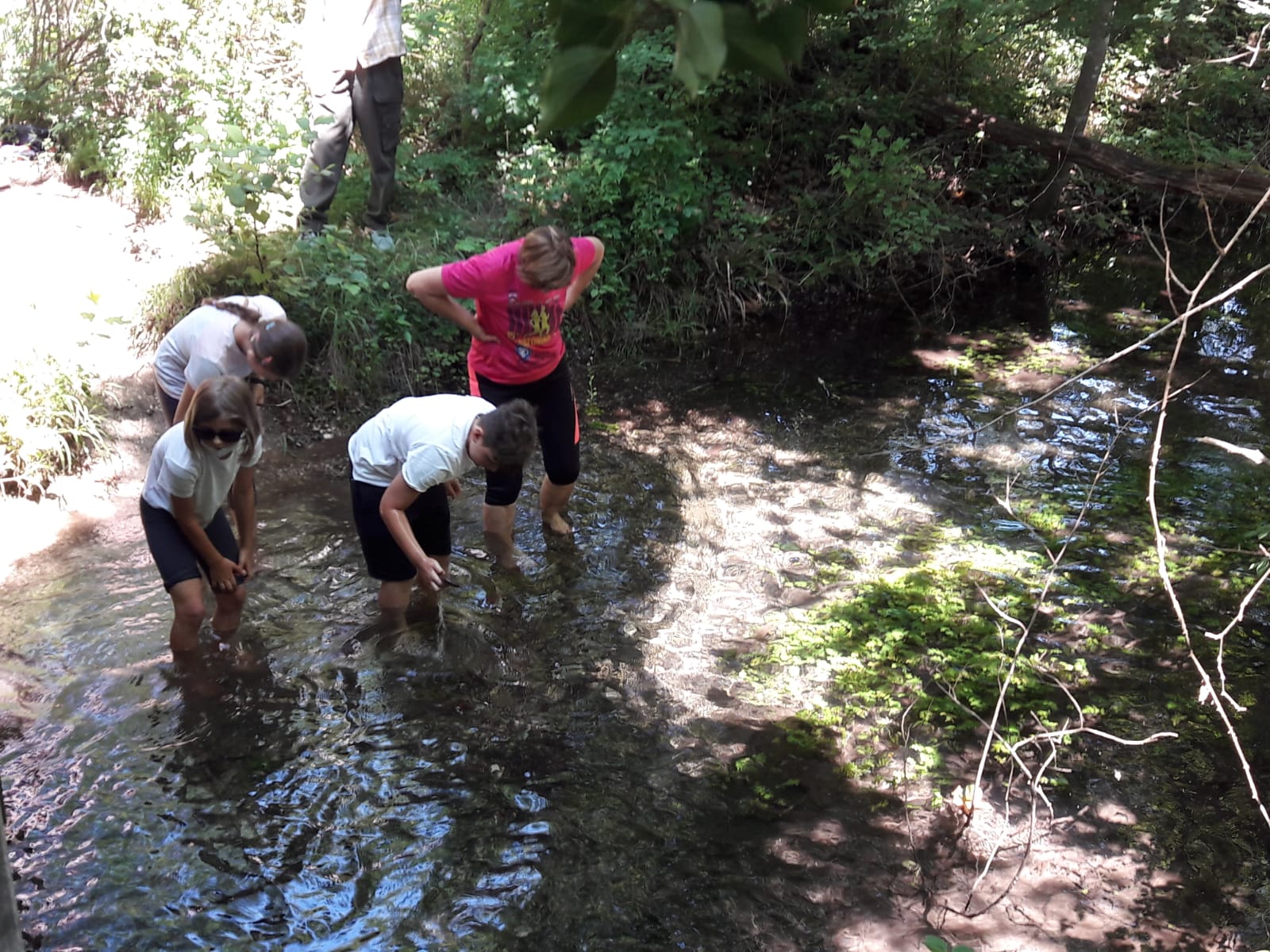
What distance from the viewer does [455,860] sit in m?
3.46

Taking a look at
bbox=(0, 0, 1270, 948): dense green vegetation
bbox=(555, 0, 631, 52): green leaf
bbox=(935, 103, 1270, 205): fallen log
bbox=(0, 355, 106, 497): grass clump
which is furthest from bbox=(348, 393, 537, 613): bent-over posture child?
bbox=(935, 103, 1270, 205): fallen log

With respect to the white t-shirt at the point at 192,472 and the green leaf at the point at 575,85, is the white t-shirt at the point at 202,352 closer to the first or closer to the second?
the white t-shirt at the point at 192,472

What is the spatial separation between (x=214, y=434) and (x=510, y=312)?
1.60 m

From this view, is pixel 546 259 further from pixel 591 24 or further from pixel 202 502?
pixel 591 24

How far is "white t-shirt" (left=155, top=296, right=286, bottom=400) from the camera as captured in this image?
4.05m

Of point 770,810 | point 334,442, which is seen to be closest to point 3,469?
point 334,442

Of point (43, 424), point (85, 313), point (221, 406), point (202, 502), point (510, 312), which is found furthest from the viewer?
point (85, 313)

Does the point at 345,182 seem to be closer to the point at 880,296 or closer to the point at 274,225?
the point at 274,225

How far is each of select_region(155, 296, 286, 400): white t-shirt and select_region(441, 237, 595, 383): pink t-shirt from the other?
3.28ft

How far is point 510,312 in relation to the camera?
467cm

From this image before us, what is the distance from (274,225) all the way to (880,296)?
5449 millimetres

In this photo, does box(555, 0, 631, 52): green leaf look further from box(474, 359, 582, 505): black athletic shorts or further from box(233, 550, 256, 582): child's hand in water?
box(474, 359, 582, 505): black athletic shorts

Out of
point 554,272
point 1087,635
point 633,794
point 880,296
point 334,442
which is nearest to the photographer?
point 633,794

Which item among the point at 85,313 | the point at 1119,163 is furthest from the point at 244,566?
the point at 1119,163
